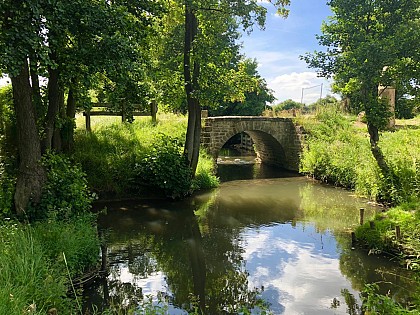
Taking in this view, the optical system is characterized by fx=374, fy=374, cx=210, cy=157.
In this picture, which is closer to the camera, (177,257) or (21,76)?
(21,76)

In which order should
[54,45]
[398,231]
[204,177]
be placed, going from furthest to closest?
[204,177]
[398,231]
[54,45]

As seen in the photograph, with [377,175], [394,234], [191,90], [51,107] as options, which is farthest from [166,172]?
[394,234]

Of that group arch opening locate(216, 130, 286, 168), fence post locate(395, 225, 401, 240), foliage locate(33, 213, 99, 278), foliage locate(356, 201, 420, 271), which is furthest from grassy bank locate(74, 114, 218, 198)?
fence post locate(395, 225, 401, 240)

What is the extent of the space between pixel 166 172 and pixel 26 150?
547cm

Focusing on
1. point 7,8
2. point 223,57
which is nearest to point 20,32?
point 7,8

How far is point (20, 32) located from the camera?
552cm

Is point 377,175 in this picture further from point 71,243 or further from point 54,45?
point 54,45

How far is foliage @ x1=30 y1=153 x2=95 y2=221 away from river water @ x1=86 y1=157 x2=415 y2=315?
1.32 m

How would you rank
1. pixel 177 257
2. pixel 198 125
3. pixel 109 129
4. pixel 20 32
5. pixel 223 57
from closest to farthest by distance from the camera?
pixel 20 32 → pixel 177 257 → pixel 223 57 → pixel 198 125 → pixel 109 129

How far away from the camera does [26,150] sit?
7234 millimetres

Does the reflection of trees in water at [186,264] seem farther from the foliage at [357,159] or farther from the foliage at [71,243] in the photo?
the foliage at [357,159]

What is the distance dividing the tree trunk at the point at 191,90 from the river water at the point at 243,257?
1694 mm

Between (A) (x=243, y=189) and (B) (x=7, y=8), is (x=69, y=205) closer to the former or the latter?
(B) (x=7, y=8)

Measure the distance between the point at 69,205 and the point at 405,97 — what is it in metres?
10.0
